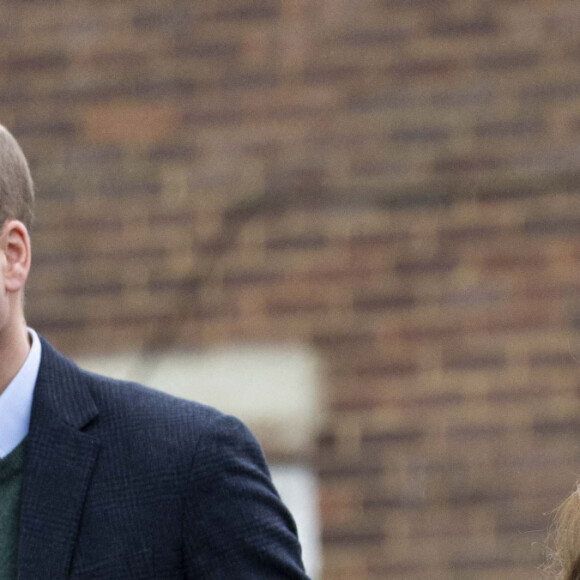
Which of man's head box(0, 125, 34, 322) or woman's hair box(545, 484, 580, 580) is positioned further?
man's head box(0, 125, 34, 322)

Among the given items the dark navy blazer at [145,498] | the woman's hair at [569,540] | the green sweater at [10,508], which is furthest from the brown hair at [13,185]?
the woman's hair at [569,540]

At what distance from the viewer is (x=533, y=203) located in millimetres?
4684

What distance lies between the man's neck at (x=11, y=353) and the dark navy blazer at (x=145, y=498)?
58 mm

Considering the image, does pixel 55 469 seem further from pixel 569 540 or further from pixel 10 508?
pixel 569 540

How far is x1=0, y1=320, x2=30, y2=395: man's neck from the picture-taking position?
2.38 metres

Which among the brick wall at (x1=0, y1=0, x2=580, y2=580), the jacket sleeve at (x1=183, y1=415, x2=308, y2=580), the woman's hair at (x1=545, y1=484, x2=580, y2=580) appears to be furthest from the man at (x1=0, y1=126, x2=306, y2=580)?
the brick wall at (x1=0, y1=0, x2=580, y2=580)

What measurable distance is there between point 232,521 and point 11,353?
53 centimetres

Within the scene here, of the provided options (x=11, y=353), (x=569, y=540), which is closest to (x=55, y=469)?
(x=11, y=353)

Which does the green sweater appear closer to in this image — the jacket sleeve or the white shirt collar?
the white shirt collar

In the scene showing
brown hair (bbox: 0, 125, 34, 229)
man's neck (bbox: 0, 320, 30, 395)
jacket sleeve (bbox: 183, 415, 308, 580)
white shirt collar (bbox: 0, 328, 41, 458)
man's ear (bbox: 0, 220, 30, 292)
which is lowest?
jacket sleeve (bbox: 183, 415, 308, 580)

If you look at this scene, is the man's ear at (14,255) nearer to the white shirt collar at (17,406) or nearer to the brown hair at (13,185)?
the brown hair at (13,185)

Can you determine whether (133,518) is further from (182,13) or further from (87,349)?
(182,13)

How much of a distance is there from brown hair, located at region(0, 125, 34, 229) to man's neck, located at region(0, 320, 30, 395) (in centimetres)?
21

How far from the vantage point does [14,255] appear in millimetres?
2385
